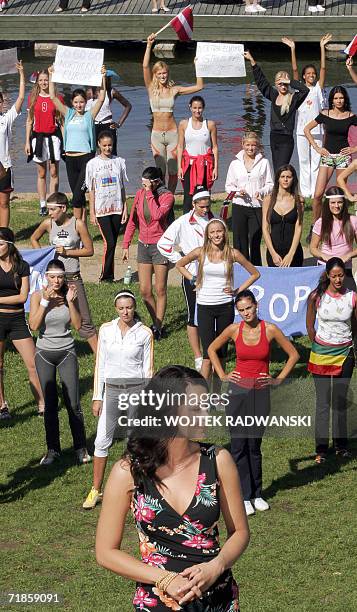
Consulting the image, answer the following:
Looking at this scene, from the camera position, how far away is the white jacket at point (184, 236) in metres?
12.5

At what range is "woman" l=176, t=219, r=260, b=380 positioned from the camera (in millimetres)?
11609

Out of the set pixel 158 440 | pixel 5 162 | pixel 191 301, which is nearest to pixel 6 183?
pixel 5 162

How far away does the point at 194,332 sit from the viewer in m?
12.6

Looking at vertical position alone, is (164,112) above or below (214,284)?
above

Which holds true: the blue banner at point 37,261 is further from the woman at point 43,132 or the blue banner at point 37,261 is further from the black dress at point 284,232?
the woman at point 43,132

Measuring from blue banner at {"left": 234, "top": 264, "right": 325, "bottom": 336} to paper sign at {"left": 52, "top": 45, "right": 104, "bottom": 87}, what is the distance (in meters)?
5.88

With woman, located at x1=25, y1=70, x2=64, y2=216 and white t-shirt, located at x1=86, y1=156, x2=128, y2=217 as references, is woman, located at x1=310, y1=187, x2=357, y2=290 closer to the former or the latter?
white t-shirt, located at x1=86, y1=156, x2=128, y2=217

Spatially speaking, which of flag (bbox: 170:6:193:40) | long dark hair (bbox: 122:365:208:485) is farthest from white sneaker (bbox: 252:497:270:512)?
flag (bbox: 170:6:193:40)

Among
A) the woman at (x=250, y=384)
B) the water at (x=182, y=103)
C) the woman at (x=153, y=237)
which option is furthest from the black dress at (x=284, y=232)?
the water at (x=182, y=103)

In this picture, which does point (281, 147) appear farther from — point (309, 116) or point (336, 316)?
point (336, 316)

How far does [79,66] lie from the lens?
18.0 m

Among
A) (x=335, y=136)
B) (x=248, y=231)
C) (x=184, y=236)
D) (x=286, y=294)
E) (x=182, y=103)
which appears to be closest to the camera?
(x=184, y=236)

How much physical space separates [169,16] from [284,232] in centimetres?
2298

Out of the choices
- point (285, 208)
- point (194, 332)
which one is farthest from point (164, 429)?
point (285, 208)
